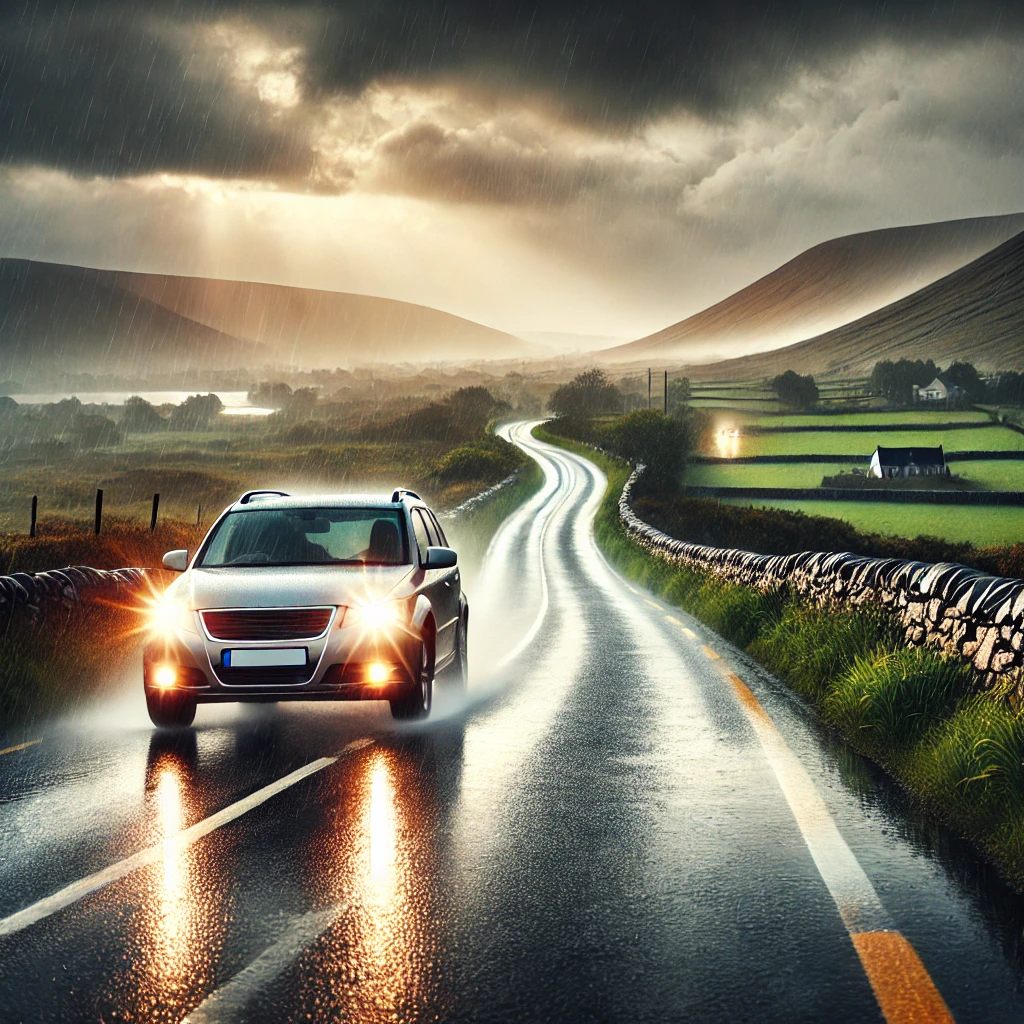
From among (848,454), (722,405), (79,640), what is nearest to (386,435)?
(722,405)

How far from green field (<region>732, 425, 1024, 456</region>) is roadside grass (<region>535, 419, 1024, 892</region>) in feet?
284

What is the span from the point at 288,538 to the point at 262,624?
1882 millimetres

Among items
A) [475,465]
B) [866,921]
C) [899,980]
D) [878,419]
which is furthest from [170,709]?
[878,419]

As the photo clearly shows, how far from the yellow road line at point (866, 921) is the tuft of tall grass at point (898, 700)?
3.61 feet

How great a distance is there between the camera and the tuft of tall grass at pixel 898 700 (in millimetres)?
7980

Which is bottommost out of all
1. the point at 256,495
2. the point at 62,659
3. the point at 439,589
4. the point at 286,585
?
the point at 62,659

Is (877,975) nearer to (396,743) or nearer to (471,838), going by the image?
(471,838)

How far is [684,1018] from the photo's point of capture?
3.41m

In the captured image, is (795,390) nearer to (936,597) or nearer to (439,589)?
(936,597)

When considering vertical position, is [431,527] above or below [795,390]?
below

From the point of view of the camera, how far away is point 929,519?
64625 mm

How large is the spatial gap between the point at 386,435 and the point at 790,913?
470 ft

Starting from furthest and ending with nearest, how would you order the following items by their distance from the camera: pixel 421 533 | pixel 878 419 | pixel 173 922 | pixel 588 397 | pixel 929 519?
pixel 588 397
pixel 878 419
pixel 929 519
pixel 421 533
pixel 173 922

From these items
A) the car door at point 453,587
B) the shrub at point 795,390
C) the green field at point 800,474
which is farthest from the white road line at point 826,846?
the shrub at point 795,390
